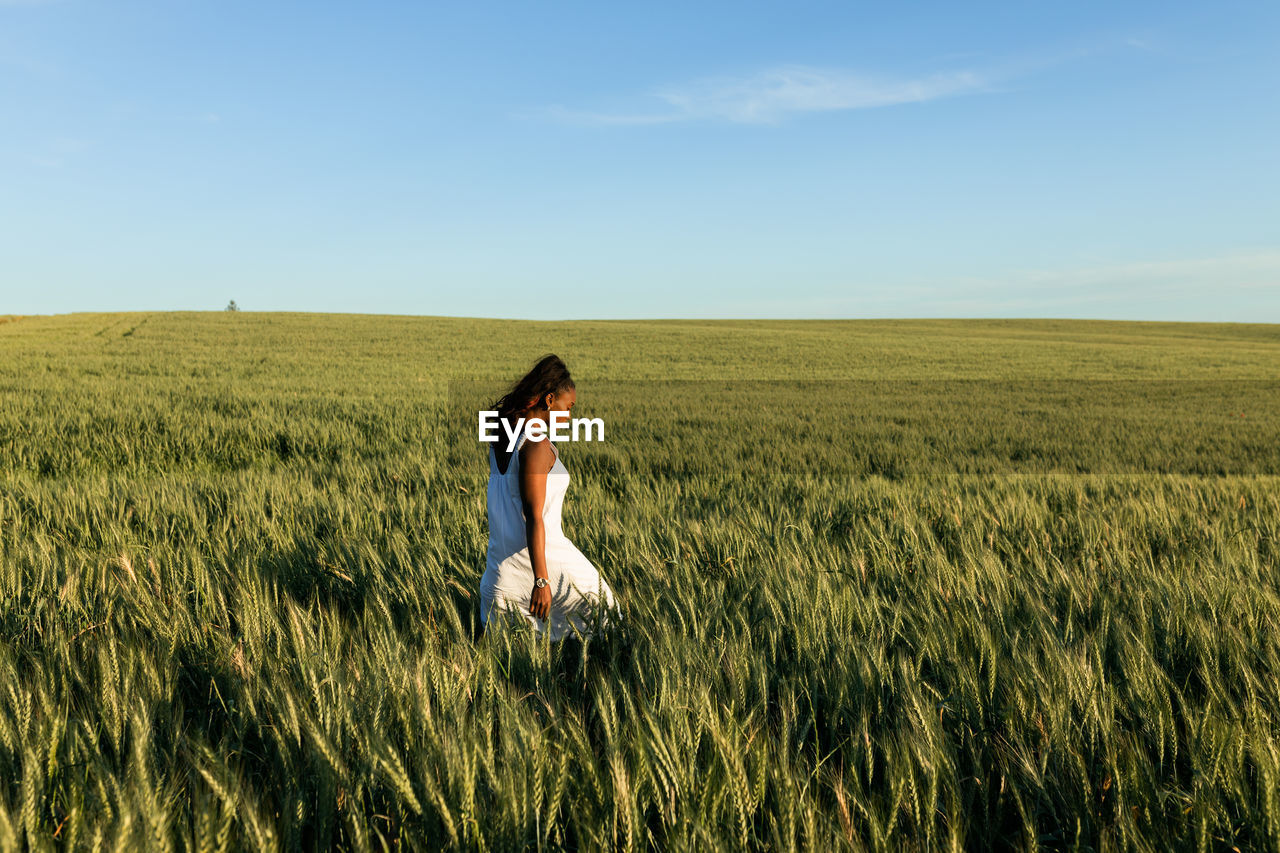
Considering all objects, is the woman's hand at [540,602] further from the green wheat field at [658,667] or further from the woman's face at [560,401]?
the woman's face at [560,401]

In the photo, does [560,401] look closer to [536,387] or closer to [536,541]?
[536,387]

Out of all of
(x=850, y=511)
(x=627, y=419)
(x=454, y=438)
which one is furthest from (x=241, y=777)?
(x=627, y=419)

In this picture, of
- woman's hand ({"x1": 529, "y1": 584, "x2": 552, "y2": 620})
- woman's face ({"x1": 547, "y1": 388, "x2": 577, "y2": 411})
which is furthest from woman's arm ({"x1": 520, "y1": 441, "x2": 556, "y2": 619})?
woman's face ({"x1": 547, "y1": 388, "x2": 577, "y2": 411})

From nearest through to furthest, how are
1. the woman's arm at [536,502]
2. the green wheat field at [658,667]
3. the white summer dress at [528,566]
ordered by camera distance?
the green wheat field at [658,667]
the woman's arm at [536,502]
the white summer dress at [528,566]

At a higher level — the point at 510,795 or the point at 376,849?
the point at 510,795

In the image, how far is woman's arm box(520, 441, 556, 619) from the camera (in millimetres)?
2521

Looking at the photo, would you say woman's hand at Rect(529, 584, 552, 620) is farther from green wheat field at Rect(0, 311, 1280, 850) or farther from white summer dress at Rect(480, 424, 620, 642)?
green wheat field at Rect(0, 311, 1280, 850)

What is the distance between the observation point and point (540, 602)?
2.57 m

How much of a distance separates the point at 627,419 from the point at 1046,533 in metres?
8.27

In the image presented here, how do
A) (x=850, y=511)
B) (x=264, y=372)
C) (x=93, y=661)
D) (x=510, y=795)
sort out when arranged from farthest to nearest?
1. (x=264, y=372)
2. (x=850, y=511)
3. (x=93, y=661)
4. (x=510, y=795)

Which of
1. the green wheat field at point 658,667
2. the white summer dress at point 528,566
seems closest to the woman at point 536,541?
the white summer dress at point 528,566

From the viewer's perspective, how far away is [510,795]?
4.17ft

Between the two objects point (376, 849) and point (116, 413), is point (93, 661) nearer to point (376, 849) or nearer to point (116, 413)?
point (376, 849)

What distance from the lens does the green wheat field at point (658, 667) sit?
1359 mm
